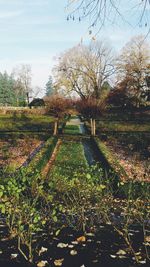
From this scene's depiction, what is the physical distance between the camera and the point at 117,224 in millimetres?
8484

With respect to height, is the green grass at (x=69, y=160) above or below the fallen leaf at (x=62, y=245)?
below

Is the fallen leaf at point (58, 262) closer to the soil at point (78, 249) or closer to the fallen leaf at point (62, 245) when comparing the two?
the soil at point (78, 249)

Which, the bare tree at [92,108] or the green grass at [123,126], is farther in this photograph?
the green grass at [123,126]

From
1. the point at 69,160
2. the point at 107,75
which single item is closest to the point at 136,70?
the point at 107,75

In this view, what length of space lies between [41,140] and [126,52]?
34.4 meters

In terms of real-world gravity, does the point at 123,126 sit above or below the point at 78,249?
above

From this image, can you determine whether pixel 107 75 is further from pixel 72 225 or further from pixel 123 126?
pixel 72 225

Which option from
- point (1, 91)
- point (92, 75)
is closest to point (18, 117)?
point (92, 75)

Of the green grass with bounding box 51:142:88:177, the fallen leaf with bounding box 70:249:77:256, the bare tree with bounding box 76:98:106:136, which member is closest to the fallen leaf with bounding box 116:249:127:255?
the fallen leaf with bounding box 70:249:77:256

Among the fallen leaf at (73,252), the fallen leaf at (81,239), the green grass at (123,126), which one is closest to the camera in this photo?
the fallen leaf at (73,252)

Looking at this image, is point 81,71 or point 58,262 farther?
point 81,71

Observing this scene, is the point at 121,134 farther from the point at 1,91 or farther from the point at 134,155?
the point at 1,91

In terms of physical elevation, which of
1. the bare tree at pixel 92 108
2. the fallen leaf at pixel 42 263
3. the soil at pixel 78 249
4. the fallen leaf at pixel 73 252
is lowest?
the soil at pixel 78 249

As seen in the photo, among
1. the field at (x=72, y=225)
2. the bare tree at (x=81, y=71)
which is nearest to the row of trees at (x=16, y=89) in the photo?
the bare tree at (x=81, y=71)
